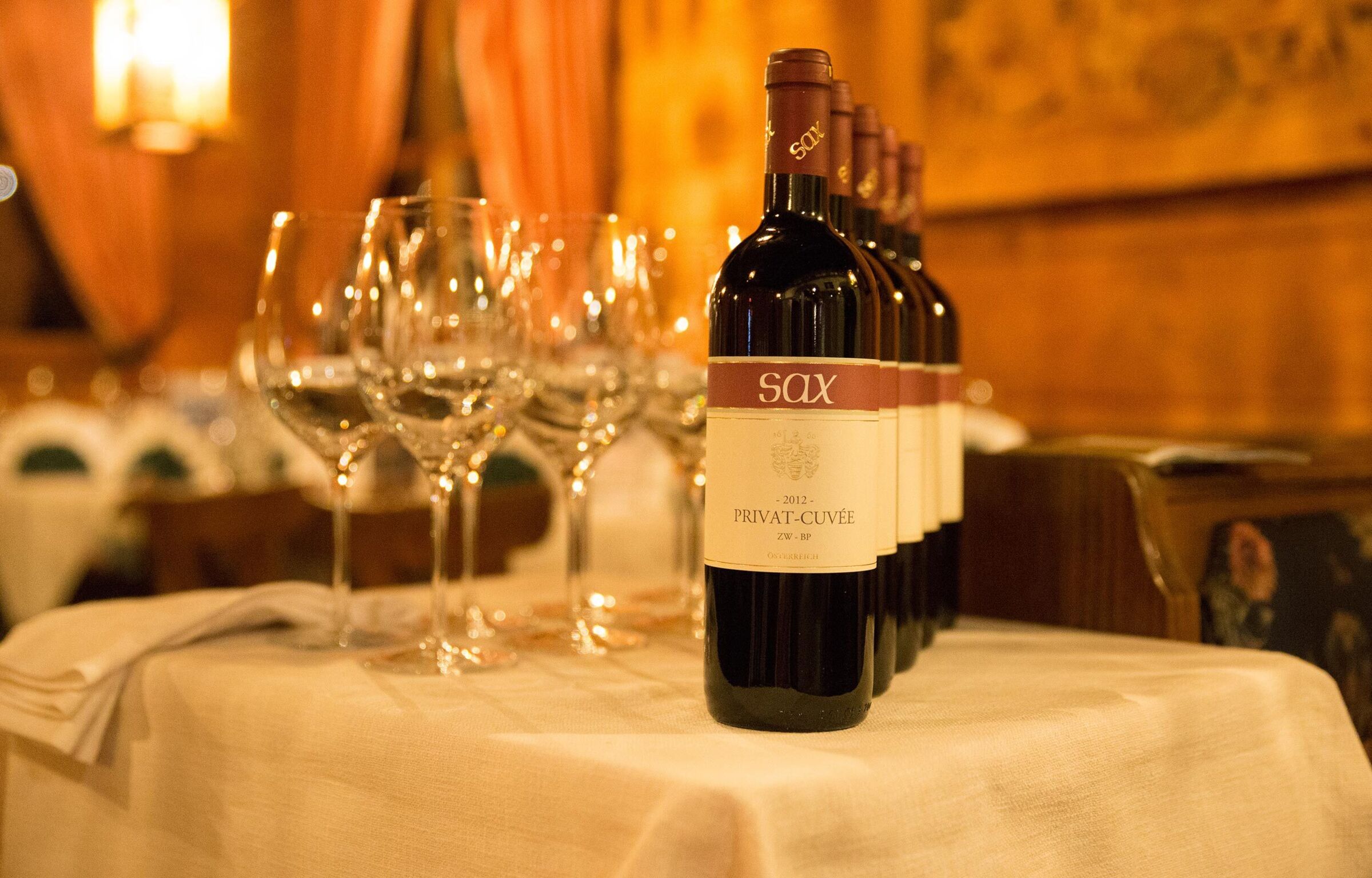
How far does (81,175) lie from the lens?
8562 mm

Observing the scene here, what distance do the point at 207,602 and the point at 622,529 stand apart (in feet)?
6.77

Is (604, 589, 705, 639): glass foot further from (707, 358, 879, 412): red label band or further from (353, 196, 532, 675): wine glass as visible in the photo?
(707, 358, 879, 412): red label band

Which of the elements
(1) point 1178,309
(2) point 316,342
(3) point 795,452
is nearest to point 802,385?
(3) point 795,452

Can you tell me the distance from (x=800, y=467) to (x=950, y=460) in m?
0.44

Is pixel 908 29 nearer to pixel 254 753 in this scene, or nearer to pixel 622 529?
pixel 622 529

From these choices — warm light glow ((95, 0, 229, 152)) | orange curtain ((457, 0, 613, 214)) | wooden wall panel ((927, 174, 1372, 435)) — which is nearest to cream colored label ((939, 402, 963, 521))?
wooden wall panel ((927, 174, 1372, 435))

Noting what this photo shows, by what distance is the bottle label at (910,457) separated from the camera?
1090 millimetres

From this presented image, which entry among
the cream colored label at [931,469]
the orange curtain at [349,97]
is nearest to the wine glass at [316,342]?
the cream colored label at [931,469]

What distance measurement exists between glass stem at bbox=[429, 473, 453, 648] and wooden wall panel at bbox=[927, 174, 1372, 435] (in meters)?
3.74

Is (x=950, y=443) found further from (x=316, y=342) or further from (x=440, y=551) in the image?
(x=316, y=342)

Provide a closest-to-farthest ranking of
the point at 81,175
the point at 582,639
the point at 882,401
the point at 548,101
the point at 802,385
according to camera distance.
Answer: the point at 802,385 → the point at 882,401 → the point at 582,639 → the point at 548,101 → the point at 81,175

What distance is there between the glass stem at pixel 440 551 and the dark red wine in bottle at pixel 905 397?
1.24ft

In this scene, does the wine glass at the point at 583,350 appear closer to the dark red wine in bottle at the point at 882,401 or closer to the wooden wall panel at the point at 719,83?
the dark red wine in bottle at the point at 882,401

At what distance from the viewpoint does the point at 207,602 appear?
4.07 feet
